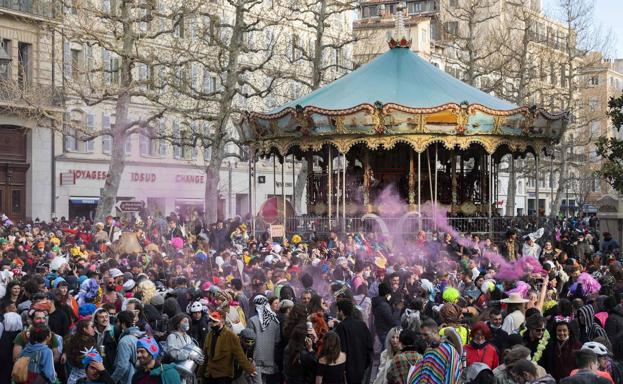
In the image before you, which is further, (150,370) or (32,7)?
(32,7)

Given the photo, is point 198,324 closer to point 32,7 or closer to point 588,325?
point 588,325

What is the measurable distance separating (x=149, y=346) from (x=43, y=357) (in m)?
1.20

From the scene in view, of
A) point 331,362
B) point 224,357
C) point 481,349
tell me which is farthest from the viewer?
point 224,357

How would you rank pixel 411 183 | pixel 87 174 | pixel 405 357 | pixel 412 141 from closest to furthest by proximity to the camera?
1. pixel 405 357
2. pixel 412 141
3. pixel 411 183
4. pixel 87 174

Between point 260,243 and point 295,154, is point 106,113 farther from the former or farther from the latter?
point 260,243

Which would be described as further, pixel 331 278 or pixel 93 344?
pixel 331 278

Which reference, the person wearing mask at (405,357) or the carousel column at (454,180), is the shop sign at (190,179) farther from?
the person wearing mask at (405,357)

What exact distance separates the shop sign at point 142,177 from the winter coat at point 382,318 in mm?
35076

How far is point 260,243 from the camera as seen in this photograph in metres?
25.8

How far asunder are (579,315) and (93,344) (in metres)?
5.02

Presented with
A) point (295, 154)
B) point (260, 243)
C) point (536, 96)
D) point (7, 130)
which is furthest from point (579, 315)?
point (536, 96)

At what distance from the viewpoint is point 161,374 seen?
878 centimetres

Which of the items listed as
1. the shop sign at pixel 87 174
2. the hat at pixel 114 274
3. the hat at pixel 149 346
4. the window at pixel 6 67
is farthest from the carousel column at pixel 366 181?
the hat at pixel 149 346

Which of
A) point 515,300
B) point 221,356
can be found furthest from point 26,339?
point 515,300
